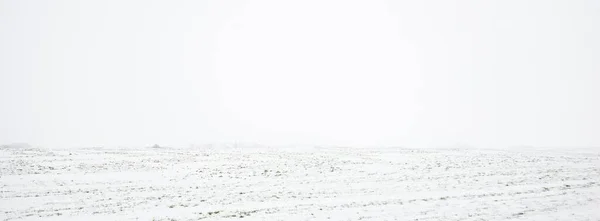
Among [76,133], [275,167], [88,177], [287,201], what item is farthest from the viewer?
[76,133]

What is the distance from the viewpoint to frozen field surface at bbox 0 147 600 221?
20.0 meters

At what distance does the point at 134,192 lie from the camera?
23.5 m

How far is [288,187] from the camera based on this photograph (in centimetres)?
2500

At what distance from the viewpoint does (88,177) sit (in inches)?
1048

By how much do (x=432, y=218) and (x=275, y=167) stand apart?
13.8 m

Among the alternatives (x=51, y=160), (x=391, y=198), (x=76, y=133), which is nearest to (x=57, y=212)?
(x=51, y=160)

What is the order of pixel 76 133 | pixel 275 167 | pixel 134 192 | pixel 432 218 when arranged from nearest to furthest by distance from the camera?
pixel 432 218 < pixel 134 192 < pixel 275 167 < pixel 76 133

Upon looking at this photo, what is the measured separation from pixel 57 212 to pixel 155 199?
4.33 m

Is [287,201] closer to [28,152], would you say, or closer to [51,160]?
[51,160]

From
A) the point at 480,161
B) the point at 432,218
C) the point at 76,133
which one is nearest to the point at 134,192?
the point at 432,218

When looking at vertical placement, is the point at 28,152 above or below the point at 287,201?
above

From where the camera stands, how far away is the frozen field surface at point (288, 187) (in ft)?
65.6

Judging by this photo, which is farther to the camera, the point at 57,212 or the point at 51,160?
the point at 51,160

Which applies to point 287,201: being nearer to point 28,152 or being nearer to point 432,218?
point 432,218
